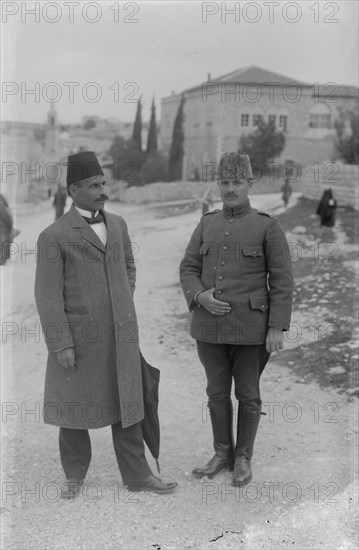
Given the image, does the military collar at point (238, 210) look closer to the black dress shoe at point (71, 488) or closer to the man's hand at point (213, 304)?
the man's hand at point (213, 304)

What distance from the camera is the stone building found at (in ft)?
13.5

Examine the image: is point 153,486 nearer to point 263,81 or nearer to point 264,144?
point 263,81

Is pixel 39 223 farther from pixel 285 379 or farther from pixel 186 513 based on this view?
pixel 186 513

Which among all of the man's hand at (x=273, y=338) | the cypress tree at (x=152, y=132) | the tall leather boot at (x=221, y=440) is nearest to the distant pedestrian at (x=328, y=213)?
the cypress tree at (x=152, y=132)

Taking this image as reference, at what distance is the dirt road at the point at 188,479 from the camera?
10.1 feet

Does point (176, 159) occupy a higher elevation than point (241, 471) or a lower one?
higher

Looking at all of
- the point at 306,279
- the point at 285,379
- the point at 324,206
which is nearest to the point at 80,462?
the point at 285,379

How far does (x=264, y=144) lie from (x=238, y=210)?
20406mm

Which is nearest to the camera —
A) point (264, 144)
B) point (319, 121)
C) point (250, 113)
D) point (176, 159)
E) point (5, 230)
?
point (5, 230)

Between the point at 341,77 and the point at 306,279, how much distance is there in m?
4.03

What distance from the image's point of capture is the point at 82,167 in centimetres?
316

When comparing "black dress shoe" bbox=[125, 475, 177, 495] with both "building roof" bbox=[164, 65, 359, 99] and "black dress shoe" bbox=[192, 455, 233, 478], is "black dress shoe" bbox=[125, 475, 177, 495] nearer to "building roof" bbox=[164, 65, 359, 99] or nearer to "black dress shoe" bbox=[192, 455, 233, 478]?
"black dress shoe" bbox=[192, 455, 233, 478]

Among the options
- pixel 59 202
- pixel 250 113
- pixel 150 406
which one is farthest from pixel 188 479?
pixel 250 113

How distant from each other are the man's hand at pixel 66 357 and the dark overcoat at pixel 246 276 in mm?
659
